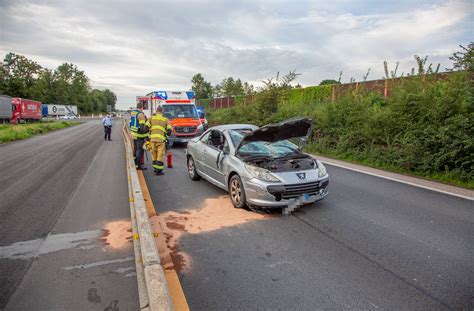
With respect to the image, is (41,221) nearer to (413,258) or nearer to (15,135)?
(413,258)

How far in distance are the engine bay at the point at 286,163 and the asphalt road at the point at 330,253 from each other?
0.81m

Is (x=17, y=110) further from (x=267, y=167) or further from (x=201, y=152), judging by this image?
(x=267, y=167)

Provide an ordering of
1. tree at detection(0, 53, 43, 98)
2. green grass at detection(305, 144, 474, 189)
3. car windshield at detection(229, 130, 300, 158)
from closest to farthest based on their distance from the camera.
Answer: car windshield at detection(229, 130, 300, 158)
green grass at detection(305, 144, 474, 189)
tree at detection(0, 53, 43, 98)

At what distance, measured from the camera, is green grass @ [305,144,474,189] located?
7989 millimetres

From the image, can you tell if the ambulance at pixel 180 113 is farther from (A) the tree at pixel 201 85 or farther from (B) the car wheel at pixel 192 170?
(A) the tree at pixel 201 85

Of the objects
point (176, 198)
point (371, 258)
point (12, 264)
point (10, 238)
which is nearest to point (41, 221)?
point (10, 238)

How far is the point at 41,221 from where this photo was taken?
17.3 feet

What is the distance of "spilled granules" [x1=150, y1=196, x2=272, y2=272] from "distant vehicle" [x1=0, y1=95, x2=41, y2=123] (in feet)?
151

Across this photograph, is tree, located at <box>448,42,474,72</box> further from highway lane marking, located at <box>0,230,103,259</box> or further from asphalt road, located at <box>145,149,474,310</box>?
highway lane marking, located at <box>0,230,103,259</box>

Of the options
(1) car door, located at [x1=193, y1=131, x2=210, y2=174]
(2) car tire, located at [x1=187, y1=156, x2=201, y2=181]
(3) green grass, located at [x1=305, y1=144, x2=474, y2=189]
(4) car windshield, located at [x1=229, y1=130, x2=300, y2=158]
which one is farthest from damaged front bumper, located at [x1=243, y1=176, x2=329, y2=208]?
(3) green grass, located at [x1=305, y1=144, x2=474, y2=189]

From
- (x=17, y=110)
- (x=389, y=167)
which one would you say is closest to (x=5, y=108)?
(x=17, y=110)

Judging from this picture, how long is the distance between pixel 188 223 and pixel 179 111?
11.7 m

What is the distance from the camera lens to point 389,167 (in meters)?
9.98

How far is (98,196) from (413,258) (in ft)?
19.9
